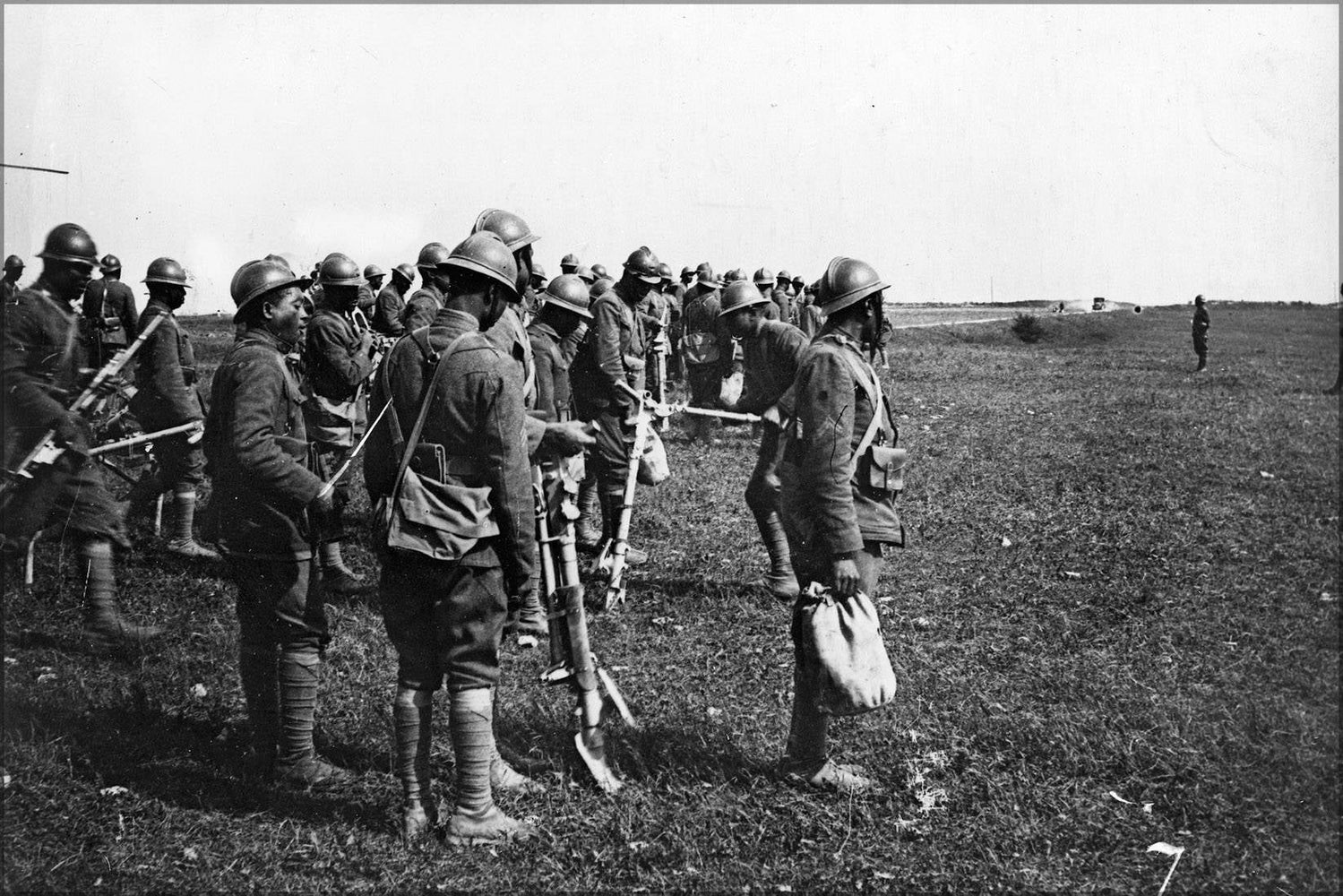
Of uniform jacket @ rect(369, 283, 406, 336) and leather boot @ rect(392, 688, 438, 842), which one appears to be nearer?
leather boot @ rect(392, 688, 438, 842)

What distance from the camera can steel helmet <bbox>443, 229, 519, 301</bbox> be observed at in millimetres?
3820

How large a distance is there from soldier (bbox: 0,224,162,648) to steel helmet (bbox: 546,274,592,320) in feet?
8.68

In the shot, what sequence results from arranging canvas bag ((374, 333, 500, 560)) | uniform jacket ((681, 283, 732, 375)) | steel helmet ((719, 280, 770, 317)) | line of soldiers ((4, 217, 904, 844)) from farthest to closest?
uniform jacket ((681, 283, 732, 375)) → steel helmet ((719, 280, 770, 317)) → line of soldiers ((4, 217, 904, 844)) → canvas bag ((374, 333, 500, 560))

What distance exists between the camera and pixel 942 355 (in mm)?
27078

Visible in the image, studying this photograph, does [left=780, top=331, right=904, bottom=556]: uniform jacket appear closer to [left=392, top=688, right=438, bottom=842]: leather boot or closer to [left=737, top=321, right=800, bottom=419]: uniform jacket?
[left=392, top=688, right=438, bottom=842]: leather boot

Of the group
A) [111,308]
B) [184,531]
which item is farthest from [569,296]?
[111,308]

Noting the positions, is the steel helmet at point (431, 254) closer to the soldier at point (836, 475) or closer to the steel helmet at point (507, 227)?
the steel helmet at point (507, 227)

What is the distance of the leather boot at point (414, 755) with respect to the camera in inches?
150

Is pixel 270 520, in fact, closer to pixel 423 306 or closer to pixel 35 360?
pixel 35 360

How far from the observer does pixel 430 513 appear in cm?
358

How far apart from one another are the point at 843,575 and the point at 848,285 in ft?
4.10

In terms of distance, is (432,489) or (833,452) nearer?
(432,489)

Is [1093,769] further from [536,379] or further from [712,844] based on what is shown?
[536,379]

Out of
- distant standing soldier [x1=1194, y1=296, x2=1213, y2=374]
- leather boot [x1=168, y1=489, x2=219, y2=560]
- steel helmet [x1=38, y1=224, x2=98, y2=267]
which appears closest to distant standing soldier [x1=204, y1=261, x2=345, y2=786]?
steel helmet [x1=38, y1=224, x2=98, y2=267]
